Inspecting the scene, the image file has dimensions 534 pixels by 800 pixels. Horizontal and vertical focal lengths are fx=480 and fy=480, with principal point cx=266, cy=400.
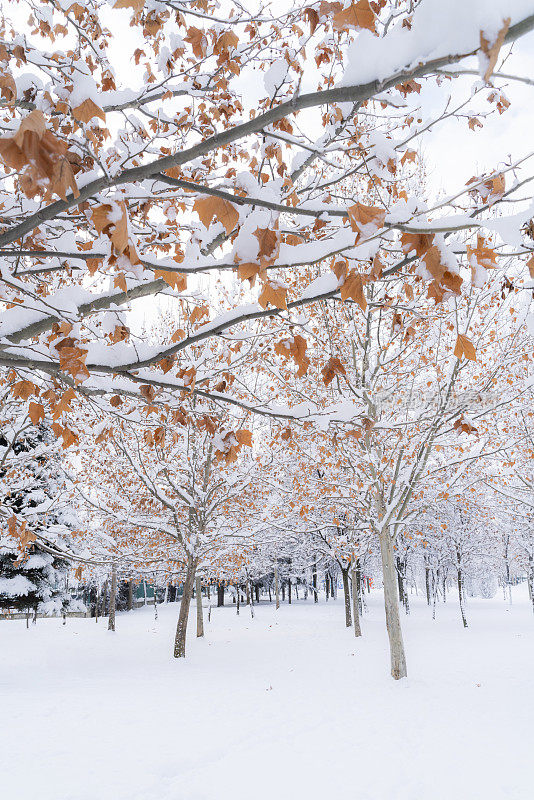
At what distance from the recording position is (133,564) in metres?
12.9

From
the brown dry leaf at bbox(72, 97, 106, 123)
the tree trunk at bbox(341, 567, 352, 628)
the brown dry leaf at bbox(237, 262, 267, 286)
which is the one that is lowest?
the tree trunk at bbox(341, 567, 352, 628)

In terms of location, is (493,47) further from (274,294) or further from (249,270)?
(274,294)

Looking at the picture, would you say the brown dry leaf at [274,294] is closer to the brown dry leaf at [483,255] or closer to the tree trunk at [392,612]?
the brown dry leaf at [483,255]

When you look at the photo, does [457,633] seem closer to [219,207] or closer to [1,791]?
[1,791]

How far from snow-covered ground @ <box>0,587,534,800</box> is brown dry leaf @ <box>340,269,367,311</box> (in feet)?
15.9

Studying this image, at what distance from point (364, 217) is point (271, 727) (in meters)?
7.13

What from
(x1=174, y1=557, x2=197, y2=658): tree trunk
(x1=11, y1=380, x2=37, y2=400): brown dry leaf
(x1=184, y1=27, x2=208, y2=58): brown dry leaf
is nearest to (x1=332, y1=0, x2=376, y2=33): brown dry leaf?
(x1=184, y1=27, x2=208, y2=58): brown dry leaf

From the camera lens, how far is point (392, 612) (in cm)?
876

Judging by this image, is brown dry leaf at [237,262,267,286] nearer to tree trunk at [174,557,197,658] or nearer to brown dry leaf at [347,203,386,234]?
brown dry leaf at [347,203,386,234]

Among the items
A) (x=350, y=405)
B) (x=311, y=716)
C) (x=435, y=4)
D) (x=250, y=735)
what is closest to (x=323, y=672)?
(x=311, y=716)

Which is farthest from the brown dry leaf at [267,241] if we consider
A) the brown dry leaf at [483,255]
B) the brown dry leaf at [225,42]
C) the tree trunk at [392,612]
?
the tree trunk at [392,612]

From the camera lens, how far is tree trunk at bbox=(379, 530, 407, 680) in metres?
8.75

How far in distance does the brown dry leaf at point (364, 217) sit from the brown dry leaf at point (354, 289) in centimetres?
42

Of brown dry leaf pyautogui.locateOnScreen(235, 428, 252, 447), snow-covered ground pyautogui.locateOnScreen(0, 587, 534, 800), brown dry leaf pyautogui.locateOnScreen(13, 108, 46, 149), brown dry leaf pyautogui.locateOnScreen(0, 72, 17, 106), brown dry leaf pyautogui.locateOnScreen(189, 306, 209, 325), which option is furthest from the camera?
snow-covered ground pyautogui.locateOnScreen(0, 587, 534, 800)
